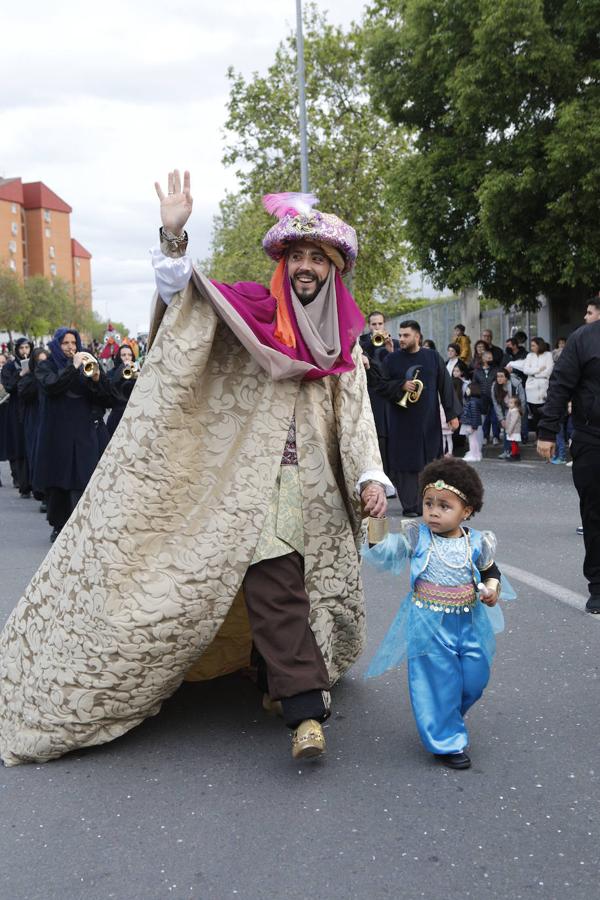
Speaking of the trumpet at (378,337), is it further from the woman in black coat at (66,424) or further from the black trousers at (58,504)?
the black trousers at (58,504)

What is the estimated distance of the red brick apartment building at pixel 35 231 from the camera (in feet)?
313

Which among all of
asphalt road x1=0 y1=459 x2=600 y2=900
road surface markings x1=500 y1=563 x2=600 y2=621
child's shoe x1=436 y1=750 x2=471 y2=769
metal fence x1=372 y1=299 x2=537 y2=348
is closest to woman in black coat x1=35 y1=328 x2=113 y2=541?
road surface markings x1=500 y1=563 x2=600 y2=621

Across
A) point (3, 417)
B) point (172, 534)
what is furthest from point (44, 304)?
point (172, 534)

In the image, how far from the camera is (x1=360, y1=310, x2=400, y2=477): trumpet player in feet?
34.6

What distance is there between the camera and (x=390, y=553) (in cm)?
387

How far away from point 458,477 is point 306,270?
1.00 m

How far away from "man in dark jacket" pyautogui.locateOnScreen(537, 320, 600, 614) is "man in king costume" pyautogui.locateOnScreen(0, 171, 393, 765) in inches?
94.6

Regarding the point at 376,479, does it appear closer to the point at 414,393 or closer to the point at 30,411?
the point at 414,393

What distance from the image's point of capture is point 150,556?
3926 millimetres

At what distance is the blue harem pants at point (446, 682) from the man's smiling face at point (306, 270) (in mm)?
1336

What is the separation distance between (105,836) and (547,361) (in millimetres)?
13885

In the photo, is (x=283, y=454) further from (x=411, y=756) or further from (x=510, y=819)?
(x=510, y=819)

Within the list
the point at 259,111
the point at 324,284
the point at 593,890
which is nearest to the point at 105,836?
the point at 593,890

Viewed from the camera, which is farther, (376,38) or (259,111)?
(259,111)
